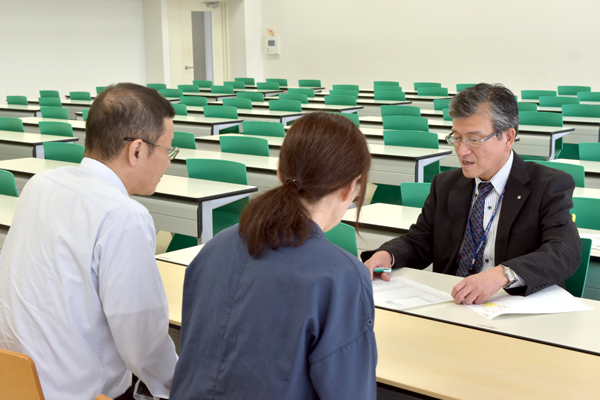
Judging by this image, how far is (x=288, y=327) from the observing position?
3.42 ft

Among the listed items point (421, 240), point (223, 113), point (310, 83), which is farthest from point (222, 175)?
point (310, 83)

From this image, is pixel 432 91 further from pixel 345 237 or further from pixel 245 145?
pixel 345 237

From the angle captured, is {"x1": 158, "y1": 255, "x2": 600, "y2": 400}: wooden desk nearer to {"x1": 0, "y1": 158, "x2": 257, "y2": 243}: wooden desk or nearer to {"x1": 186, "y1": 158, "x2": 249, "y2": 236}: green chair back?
{"x1": 0, "y1": 158, "x2": 257, "y2": 243}: wooden desk

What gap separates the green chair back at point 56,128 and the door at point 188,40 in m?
8.92

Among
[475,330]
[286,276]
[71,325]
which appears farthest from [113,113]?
[475,330]

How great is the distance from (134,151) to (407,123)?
4.77 meters

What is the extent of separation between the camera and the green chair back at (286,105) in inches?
296

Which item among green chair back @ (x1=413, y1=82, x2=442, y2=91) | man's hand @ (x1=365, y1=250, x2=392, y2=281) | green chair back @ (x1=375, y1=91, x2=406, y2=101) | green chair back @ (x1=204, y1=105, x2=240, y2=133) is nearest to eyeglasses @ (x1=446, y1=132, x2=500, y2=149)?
man's hand @ (x1=365, y1=250, x2=392, y2=281)

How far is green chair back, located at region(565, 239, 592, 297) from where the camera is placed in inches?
82.9

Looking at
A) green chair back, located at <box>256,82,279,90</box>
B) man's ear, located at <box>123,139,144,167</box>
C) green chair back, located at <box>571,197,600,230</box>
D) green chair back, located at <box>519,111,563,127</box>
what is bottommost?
green chair back, located at <box>571,197,600,230</box>

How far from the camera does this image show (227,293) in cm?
112

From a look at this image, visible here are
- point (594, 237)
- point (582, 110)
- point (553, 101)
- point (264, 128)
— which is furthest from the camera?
point (553, 101)

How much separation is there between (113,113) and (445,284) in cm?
119

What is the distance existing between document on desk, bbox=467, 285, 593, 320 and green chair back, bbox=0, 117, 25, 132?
5614 millimetres
